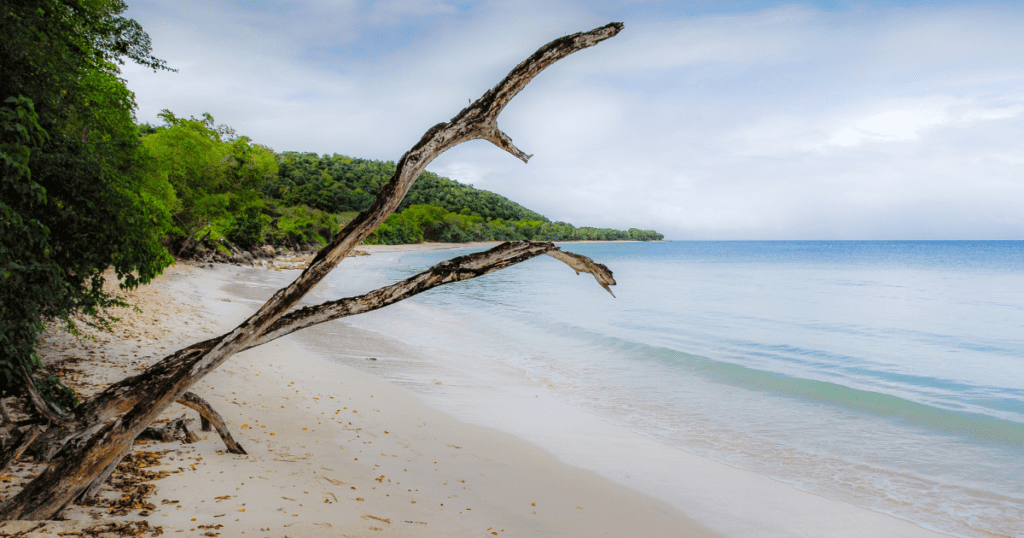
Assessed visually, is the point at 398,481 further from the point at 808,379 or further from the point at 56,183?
the point at 808,379

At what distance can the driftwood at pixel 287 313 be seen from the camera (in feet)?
10.7

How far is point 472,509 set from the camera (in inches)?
172

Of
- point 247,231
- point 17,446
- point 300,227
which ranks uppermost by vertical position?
point 300,227

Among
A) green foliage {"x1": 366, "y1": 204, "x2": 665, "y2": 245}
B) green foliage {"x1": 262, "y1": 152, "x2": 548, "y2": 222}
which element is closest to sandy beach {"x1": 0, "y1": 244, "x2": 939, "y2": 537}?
green foliage {"x1": 262, "y1": 152, "x2": 548, "y2": 222}

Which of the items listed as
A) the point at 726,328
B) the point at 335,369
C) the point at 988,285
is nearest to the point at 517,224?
the point at 988,285

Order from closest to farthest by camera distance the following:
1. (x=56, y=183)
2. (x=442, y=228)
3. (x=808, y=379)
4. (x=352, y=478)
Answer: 1. (x=352, y=478)
2. (x=56, y=183)
3. (x=808, y=379)
4. (x=442, y=228)

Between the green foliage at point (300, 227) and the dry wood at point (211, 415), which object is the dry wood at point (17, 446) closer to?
the dry wood at point (211, 415)

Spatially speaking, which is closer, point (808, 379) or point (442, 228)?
point (808, 379)

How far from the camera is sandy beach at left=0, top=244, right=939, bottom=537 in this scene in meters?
3.79

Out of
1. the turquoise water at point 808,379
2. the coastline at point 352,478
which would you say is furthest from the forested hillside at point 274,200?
the turquoise water at point 808,379

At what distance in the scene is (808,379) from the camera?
37.0 ft

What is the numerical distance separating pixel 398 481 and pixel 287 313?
2105 millimetres

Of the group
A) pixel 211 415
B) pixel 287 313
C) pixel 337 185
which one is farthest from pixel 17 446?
pixel 337 185

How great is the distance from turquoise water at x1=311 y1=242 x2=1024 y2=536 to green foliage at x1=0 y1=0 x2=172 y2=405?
683 cm
